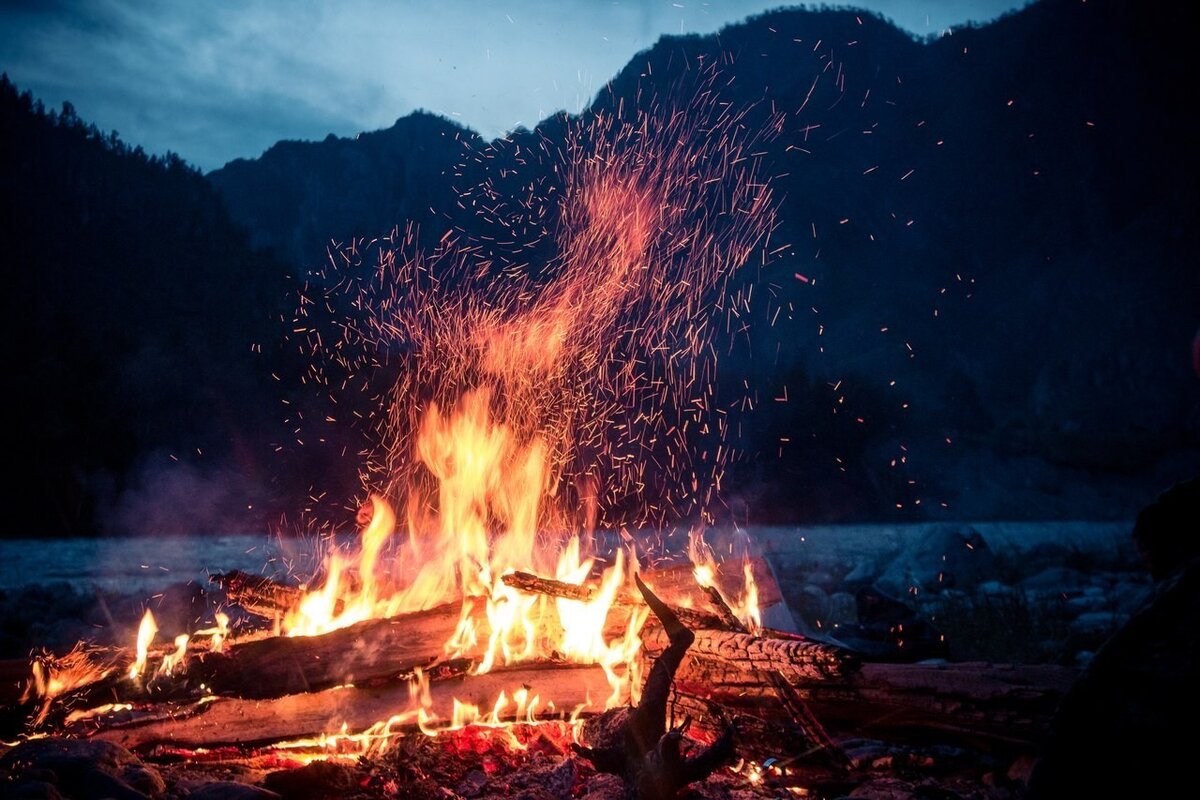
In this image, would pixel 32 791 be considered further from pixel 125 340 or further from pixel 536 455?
pixel 125 340

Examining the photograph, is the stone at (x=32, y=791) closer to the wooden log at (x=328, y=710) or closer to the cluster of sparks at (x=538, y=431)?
the wooden log at (x=328, y=710)

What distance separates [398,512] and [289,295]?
487 inches

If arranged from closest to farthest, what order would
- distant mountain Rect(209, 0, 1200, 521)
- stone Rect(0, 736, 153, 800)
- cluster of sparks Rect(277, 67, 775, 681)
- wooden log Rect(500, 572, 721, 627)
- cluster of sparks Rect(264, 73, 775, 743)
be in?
stone Rect(0, 736, 153, 800), wooden log Rect(500, 572, 721, 627), cluster of sparks Rect(264, 73, 775, 743), cluster of sparks Rect(277, 67, 775, 681), distant mountain Rect(209, 0, 1200, 521)

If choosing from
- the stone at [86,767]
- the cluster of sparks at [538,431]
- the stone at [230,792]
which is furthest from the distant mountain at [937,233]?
the stone at [86,767]

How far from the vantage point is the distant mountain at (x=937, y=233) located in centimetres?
2478

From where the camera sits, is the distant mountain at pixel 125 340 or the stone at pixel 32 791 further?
the distant mountain at pixel 125 340

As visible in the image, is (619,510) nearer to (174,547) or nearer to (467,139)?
(174,547)

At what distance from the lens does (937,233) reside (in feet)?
173

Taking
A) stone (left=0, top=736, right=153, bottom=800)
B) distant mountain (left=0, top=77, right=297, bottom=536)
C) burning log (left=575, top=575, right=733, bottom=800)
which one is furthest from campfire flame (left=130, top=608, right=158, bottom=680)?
distant mountain (left=0, top=77, right=297, bottom=536)

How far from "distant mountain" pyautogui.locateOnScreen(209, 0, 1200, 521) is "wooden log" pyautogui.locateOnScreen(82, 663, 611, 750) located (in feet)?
44.1

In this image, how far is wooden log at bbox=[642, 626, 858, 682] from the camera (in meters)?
3.50

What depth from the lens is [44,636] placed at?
244 inches

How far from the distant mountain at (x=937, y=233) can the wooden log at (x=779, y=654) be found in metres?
13.6

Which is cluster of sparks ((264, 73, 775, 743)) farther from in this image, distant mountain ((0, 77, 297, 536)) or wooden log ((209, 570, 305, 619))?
distant mountain ((0, 77, 297, 536))
